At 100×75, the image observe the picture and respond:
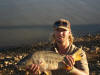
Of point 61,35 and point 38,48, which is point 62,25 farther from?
point 38,48

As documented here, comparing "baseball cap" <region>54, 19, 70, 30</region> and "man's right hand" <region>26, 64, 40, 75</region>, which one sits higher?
"baseball cap" <region>54, 19, 70, 30</region>

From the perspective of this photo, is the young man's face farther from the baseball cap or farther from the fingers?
the fingers

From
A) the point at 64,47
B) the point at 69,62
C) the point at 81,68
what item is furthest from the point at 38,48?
the point at 69,62

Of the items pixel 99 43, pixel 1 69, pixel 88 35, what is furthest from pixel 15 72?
pixel 88 35

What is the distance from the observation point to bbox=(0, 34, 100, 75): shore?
9.17m

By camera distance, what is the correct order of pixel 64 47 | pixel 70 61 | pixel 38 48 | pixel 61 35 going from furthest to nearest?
pixel 38 48, pixel 64 47, pixel 61 35, pixel 70 61

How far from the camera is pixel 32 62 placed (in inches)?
172

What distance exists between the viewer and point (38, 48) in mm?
12305

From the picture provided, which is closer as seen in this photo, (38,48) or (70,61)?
(70,61)

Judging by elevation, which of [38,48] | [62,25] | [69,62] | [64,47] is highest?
[62,25]

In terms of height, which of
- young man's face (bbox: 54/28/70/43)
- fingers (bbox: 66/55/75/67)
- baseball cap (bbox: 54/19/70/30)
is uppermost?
baseball cap (bbox: 54/19/70/30)

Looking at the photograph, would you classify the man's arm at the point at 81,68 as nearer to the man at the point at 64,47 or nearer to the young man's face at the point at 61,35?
the man at the point at 64,47

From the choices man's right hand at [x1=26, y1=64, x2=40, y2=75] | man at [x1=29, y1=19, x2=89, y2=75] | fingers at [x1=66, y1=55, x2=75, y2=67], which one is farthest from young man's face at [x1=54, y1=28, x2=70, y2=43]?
man's right hand at [x1=26, y1=64, x2=40, y2=75]

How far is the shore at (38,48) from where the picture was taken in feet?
30.1
